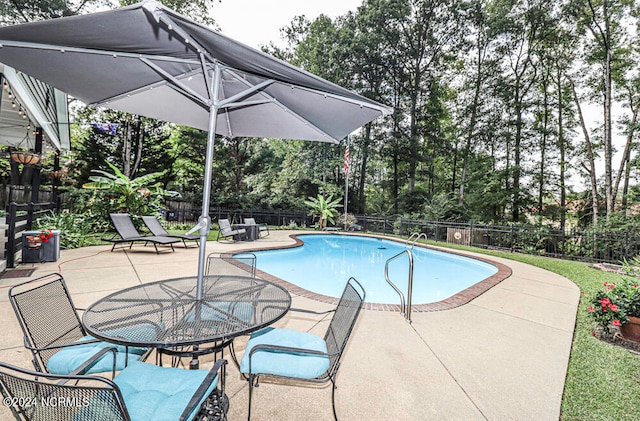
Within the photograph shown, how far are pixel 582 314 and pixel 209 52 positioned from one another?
5680 mm

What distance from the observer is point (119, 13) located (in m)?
1.73

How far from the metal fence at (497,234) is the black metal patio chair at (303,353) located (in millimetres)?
5297

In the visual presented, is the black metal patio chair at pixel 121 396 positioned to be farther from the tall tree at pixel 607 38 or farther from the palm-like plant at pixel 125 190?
the tall tree at pixel 607 38

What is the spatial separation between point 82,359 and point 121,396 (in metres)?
1.08

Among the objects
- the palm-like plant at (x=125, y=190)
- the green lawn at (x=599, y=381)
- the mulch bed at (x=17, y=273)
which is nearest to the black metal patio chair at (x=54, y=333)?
the green lawn at (x=599, y=381)

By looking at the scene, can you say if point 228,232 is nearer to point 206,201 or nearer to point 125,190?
point 125,190

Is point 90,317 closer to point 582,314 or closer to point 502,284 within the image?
point 582,314


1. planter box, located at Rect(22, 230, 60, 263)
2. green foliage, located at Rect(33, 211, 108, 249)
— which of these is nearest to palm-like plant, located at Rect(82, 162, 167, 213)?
green foliage, located at Rect(33, 211, 108, 249)

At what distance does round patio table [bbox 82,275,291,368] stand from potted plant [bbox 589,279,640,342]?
3750 mm

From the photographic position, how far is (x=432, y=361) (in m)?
2.63

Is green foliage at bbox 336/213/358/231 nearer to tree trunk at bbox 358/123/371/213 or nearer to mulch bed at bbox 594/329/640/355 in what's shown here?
tree trunk at bbox 358/123/371/213

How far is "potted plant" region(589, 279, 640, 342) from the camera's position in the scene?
3172 mm

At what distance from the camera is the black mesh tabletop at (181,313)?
5.10ft

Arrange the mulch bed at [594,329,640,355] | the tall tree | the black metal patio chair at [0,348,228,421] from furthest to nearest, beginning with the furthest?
the tall tree < the mulch bed at [594,329,640,355] < the black metal patio chair at [0,348,228,421]
